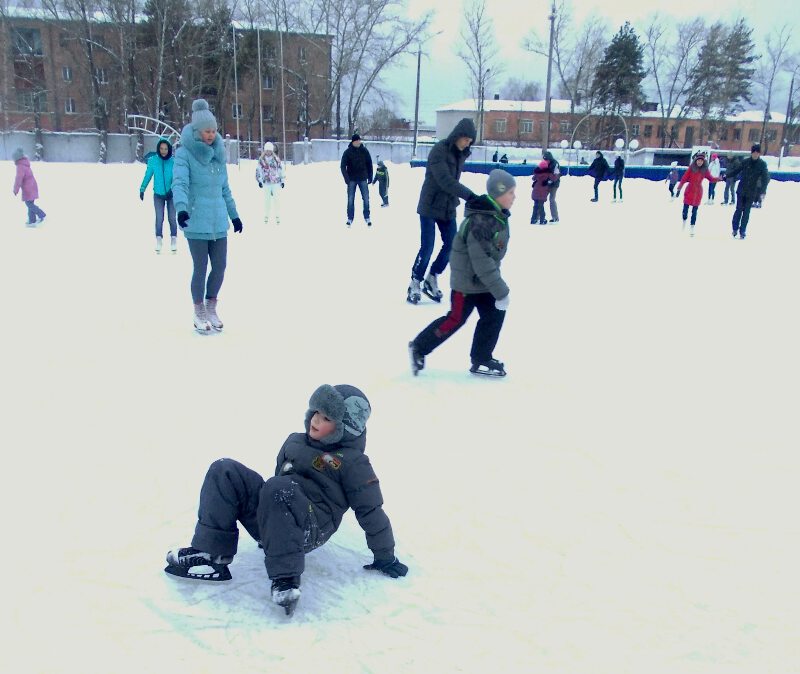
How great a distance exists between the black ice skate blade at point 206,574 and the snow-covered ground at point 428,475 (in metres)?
0.03

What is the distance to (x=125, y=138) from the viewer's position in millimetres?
36031

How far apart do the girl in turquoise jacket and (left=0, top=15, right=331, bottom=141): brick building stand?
32.9 metres

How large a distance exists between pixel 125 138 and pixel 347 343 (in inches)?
1378

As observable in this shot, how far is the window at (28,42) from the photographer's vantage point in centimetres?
4247

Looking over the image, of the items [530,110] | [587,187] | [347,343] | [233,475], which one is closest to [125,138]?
[587,187]

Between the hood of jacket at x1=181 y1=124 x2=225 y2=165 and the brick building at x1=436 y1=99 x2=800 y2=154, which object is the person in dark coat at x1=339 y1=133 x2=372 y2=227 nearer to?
the hood of jacket at x1=181 y1=124 x2=225 y2=165

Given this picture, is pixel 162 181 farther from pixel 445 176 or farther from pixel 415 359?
pixel 415 359

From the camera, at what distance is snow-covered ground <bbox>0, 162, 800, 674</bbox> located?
2.12 meters

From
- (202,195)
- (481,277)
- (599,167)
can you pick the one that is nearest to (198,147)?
(202,195)

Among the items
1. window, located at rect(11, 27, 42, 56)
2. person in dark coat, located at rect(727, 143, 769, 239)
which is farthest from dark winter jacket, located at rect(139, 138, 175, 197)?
window, located at rect(11, 27, 42, 56)

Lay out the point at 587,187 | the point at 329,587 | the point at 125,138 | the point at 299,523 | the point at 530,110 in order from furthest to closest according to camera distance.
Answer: the point at 530,110 < the point at 125,138 < the point at 587,187 < the point at 329,587 < the point at 299,523

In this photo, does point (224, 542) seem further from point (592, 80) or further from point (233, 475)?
point (592, 80)

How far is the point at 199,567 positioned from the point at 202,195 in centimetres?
327

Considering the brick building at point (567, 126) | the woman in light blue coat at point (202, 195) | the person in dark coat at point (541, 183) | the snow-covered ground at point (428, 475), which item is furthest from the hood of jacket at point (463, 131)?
the brick building at point (567, 126)
